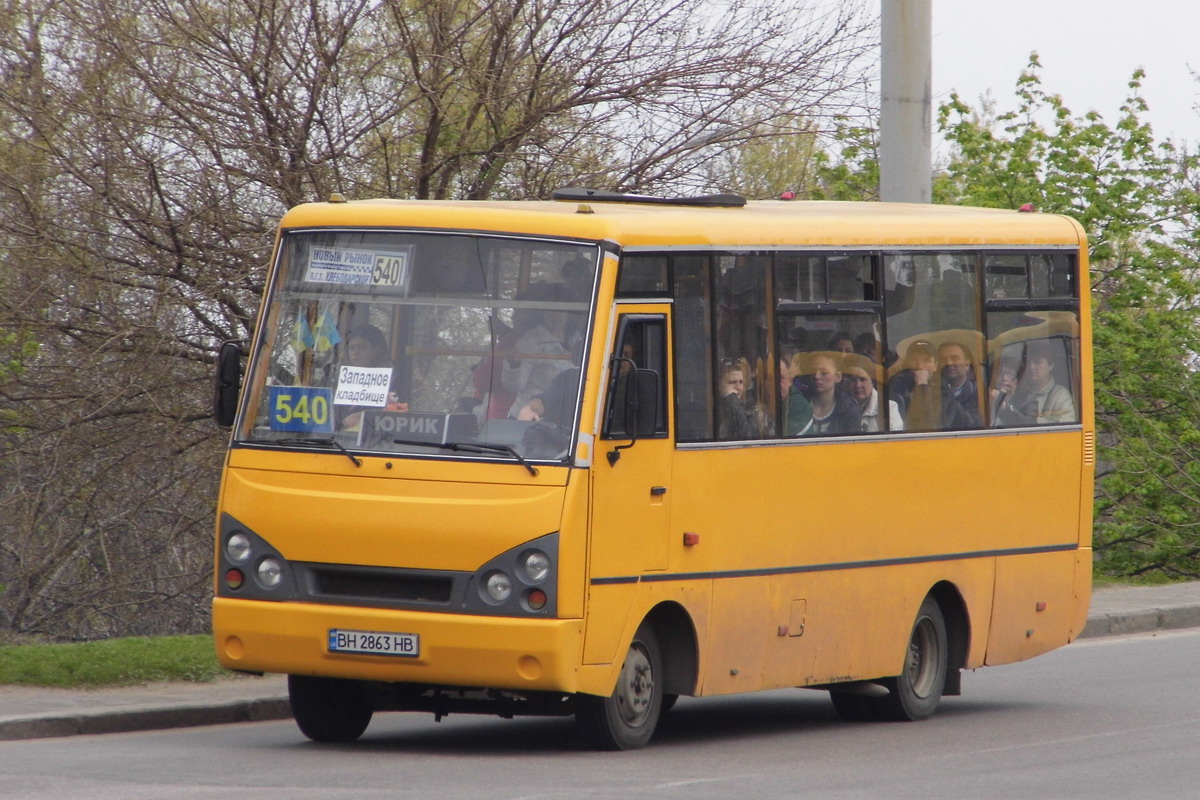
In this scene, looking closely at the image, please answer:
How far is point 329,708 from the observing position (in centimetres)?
1055

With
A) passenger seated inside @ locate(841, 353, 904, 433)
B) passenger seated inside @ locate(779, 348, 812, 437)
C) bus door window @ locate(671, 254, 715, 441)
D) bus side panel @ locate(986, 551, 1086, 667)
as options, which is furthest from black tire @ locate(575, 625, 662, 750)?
bus side panel @ locate(986, 551, 1086, 667)

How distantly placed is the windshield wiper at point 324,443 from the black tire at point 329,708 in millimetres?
1210

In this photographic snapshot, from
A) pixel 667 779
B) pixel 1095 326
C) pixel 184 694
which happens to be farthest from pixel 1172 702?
pixel 1095 326

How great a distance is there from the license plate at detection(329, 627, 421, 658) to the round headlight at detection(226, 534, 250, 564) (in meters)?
0.62

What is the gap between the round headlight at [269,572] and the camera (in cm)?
986

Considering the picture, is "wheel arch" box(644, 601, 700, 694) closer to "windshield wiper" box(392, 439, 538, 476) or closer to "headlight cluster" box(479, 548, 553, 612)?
"headlight cluster" box(479, 548, 553, 612)

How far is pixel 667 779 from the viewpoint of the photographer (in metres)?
9.20

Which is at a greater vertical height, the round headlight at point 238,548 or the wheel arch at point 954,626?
the round headlight at point 238,548

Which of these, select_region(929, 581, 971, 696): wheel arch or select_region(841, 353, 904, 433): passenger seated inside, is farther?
select_region(929, 581, 971, 696): wheel arch

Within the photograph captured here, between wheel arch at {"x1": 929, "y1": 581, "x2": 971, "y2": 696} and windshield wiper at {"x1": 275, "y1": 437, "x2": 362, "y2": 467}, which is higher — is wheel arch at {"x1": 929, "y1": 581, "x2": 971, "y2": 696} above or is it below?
below

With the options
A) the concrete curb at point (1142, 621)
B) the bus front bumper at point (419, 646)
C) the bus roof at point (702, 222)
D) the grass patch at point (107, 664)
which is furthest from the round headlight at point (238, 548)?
the concrete curb at point (1142, 621)

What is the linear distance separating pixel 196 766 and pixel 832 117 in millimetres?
9969

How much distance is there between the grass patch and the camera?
11.6 m

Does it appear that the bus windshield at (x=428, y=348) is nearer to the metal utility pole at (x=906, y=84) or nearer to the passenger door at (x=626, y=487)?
the passenger door at (x=626, y=487)
